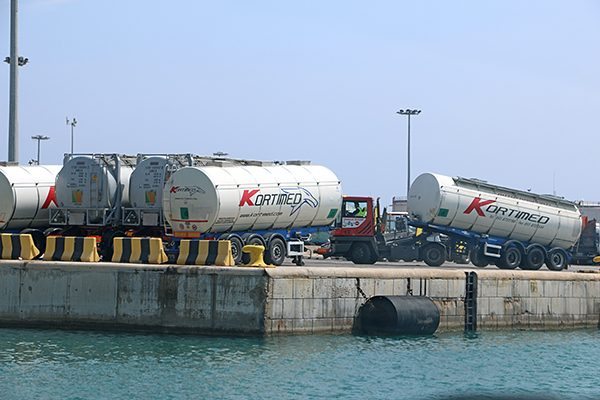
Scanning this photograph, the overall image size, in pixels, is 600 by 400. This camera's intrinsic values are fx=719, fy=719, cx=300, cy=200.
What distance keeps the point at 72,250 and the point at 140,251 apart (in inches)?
77.2

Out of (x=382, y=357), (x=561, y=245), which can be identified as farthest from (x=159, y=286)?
(x=561, y=245)

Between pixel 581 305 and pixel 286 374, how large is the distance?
1174 centimetres

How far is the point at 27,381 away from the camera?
14102mm

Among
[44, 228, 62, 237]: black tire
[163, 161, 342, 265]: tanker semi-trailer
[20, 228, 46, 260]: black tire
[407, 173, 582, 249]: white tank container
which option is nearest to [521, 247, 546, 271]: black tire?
[407, 173, 582, 249]: white tank container

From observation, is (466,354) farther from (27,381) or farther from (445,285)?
(27,381)

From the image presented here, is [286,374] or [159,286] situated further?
[159,286]

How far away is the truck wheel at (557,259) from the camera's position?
30859 mm

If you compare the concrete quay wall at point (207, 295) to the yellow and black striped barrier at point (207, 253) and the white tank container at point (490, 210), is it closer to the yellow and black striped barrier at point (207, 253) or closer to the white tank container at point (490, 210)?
the yellow and black striped barrier at point (207, 253)

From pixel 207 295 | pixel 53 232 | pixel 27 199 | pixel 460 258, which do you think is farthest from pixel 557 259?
pixel 27 199

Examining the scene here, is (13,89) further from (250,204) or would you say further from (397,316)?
(397,316)

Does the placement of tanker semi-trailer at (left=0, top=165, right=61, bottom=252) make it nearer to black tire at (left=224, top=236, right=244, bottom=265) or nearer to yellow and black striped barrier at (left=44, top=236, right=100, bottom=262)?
yellow and black striped barrier at (left=44, top=236, right=100, bottom=262)

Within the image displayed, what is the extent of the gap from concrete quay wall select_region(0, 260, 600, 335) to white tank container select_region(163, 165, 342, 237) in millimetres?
4698

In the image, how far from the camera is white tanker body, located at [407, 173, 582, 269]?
99.4 ft

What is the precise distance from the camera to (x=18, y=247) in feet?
65.4
